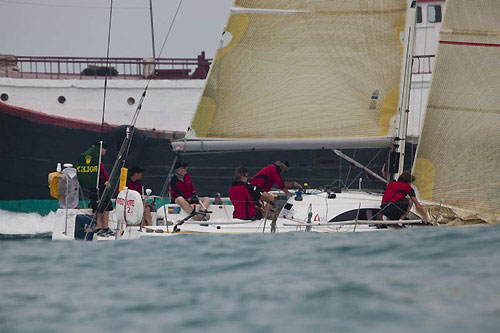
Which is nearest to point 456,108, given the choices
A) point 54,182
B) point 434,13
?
point 54,182

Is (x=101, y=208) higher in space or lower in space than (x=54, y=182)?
lower

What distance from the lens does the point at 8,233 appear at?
23469 mm

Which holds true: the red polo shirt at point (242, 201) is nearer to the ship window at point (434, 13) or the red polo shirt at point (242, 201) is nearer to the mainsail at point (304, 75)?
the mainsail at point (304, 75)

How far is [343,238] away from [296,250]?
1.22 metres

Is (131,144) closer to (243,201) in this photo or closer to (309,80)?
(309,80)

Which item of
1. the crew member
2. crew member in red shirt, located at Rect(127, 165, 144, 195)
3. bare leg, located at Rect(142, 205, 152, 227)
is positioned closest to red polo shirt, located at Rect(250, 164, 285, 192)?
bare leg, located at Rect(142, 205, 152, 227)

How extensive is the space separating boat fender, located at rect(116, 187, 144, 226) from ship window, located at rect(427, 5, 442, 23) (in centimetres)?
1621

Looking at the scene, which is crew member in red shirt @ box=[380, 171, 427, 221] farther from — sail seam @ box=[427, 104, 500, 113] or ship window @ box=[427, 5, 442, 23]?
ship window @ box=[427, 5, 442, 23]

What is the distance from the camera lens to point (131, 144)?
25.6 metres

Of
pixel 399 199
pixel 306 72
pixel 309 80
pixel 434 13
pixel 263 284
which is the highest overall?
pixel 434 13

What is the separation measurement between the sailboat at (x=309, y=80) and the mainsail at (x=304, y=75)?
0.02 m

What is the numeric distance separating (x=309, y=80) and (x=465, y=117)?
266 centimetres

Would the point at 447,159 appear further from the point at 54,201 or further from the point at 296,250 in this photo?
the point at 54,201

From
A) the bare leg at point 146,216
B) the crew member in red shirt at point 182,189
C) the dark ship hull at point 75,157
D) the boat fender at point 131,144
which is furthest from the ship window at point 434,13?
the bare leg at point 146,216
